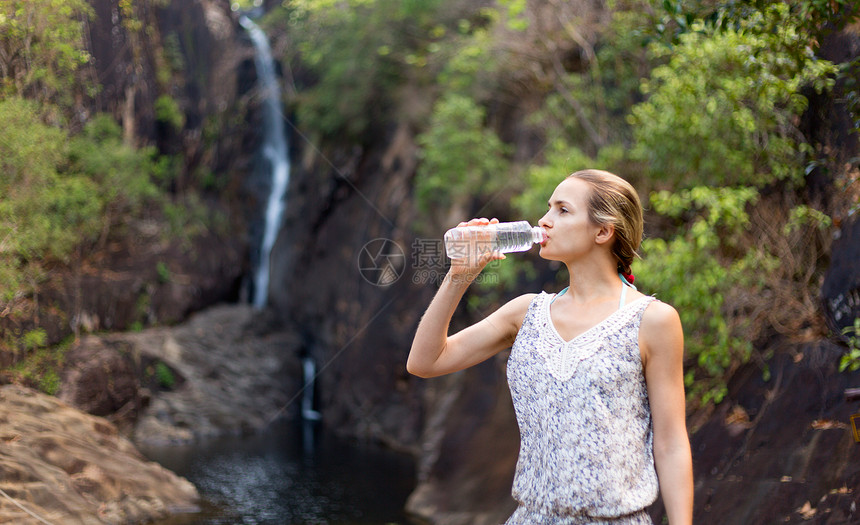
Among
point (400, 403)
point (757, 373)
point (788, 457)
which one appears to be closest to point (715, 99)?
point (757, 373)

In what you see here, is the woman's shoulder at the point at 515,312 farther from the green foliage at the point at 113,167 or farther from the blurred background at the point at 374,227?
the green foliage at the point at 113,167

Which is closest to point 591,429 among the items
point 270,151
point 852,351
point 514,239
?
point 514,239

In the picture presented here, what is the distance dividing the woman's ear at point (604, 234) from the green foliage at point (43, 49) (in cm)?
429

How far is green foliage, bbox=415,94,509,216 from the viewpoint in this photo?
34.3 ft

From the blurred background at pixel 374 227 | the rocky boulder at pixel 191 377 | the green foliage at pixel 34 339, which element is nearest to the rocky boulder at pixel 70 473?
the blurred background at pixel 374 227

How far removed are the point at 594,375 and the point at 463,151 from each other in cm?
884

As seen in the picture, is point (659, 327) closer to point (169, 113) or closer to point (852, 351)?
point (852, 351)

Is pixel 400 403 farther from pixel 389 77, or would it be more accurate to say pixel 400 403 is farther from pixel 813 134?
pixel 813 134

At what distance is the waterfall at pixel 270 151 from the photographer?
14.8 m

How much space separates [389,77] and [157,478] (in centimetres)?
856

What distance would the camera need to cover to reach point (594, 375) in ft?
6.07

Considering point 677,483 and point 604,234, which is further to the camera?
point 604,234

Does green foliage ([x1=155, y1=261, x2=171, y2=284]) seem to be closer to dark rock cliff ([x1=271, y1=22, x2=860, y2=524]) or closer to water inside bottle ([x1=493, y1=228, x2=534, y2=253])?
dark rock cliff ([x1=271, y1=22, x2=860, y2=524])

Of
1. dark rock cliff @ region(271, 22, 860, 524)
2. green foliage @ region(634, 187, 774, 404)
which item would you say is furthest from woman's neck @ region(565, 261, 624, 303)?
green foliage @ region(634, 187, 774, 404)
